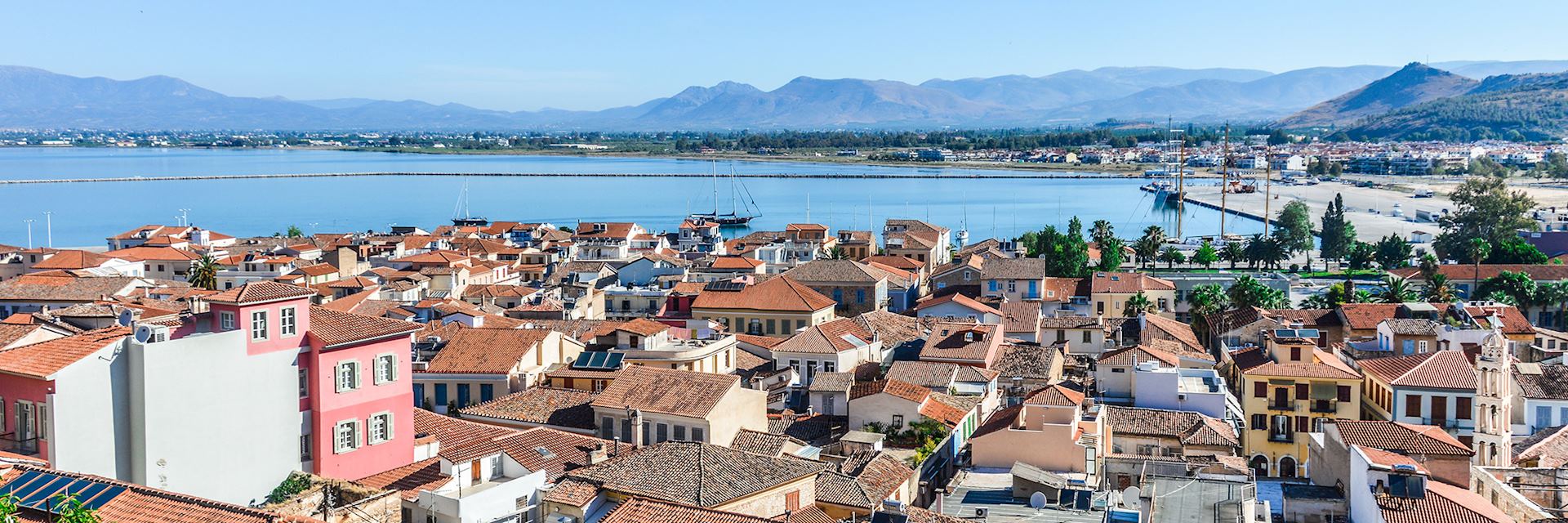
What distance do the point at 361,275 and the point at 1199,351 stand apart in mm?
21755

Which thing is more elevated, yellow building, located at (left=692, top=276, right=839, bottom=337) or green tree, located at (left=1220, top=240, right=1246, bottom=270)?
yellow building, located at (left=692, top=276, right=839, bottom=337)

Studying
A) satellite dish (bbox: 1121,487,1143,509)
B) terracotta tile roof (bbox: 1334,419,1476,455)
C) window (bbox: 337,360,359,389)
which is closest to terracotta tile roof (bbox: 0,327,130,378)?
window (bbox: 337,360,359,389)

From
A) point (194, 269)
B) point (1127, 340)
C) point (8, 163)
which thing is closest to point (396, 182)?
point (8, 163)

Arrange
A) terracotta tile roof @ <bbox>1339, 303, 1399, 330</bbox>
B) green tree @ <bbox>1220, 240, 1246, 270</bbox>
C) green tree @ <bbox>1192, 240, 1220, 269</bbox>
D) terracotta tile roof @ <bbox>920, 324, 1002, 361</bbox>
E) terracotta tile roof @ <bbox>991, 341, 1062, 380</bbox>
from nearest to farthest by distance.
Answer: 1. terracotta tile roof @ <bbox>991, 341, 1062, 380</bbox>
2. terracotta tile roof @ <bbox>920, 324, 1002, 361</bbox>
3. terracotta tile roof @ <bbox>1339, 303, 1399, 330</bbox>
4. green tree @ <bbox>1192, 240, 1220, 269</bbox>
5. green tree @ <bbox>1220, 240, 1246, 270</bbox>

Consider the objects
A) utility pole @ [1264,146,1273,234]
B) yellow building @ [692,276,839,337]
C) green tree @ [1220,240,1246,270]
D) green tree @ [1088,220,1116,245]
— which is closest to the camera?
yellow building @ [692,276,839,337]

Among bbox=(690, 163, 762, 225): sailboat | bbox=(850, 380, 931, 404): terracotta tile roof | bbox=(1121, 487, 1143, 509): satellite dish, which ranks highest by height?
bbox=(850, 380, 931, 404): terracotta tile roof

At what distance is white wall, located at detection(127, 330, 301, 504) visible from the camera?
10.4 meters

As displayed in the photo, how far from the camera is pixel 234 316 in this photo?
11148 millimetres

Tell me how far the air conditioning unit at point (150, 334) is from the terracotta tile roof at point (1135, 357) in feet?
41.4

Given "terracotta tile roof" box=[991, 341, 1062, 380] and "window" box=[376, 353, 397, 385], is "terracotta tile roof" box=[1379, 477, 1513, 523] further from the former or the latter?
"terracotta tile roof" box=[991, 341, 1062, 380]

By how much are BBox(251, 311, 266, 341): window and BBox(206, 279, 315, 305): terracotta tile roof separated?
0.37 ft

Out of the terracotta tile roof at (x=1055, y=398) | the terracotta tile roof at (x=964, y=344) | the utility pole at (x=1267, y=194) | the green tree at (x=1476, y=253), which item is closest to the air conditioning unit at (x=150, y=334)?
the terracotta tile roof at (x=1055, y=398)

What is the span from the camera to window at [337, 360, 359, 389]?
12039 millimetres

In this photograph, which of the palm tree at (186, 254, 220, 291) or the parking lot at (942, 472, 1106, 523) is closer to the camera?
the parking lot at (942, 472, 1106, 523)
